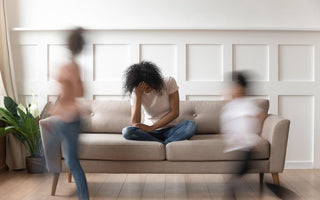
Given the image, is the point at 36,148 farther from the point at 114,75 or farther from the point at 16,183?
the point at 114,75

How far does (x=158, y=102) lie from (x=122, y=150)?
0.53m

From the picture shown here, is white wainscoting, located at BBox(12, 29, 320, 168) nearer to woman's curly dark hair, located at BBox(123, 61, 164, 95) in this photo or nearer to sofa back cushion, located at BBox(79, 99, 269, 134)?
sofa back cushion, located at BBox(79, 99, 269, 134)

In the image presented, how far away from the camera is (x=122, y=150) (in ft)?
11.0

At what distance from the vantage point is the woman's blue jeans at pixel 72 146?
2.72m

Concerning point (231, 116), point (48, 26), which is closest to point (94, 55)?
point (48, 26)

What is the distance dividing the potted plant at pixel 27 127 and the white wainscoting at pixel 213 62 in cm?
33

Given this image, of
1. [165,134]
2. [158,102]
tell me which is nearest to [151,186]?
[165,134]

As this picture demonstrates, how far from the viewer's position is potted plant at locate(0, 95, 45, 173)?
→ 4.15 m

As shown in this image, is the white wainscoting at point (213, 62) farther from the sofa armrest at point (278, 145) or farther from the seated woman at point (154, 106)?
the sofa armrest at point (278, 145)

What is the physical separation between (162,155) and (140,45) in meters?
1.51

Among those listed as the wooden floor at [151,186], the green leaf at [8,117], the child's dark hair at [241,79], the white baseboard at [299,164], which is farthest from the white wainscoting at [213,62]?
the child's dark hair at [241,79]

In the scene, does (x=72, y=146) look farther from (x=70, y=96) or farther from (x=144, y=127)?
(x=144, y=127)

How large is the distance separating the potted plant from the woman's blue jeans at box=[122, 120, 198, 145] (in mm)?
1157

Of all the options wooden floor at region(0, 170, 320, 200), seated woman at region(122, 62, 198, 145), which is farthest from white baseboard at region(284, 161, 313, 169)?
seated woman at region(122, 62, 198, 145)
